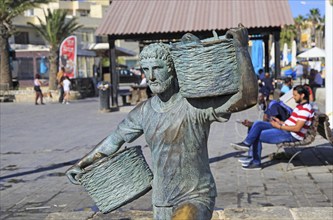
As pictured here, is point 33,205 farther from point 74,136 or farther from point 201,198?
point 74,136

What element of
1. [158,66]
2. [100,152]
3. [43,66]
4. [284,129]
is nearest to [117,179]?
[100,152]

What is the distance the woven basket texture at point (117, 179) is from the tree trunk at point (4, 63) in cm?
2820

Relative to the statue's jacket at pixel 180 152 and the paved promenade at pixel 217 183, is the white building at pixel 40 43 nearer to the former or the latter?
the paved promenade at pixel 217 183

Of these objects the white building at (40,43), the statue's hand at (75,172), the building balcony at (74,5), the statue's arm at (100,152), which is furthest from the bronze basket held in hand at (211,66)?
the building balcony at (74,5)

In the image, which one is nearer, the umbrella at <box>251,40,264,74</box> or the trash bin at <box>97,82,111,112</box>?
the trash bin at <box>97,82,111,112</box>

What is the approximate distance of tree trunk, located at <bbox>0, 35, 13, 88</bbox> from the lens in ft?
99.2

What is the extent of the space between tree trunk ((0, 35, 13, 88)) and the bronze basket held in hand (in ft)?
94.5

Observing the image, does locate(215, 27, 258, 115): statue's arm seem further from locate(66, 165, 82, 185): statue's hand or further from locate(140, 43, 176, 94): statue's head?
locate(66, 165, 82, 185): statue's hand

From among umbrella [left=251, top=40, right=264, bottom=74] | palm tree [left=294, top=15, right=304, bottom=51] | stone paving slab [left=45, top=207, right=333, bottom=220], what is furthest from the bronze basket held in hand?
palm tree [left=294, top=15, right=304, bottom=51]

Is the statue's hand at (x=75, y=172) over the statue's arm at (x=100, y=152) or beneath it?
beneath

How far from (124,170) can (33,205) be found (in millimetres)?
3371

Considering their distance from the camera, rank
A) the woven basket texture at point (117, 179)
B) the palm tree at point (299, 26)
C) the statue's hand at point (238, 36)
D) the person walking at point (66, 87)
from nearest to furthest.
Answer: the statue's hand at point (238, 36) → the woven basket texture at point (117, 179) → the person walking at point (66, 87) → the palm tree at point (299, 26)

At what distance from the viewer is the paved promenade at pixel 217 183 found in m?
5.52

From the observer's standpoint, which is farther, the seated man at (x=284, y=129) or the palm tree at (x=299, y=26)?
the palm tree at (x=299, y=26)
